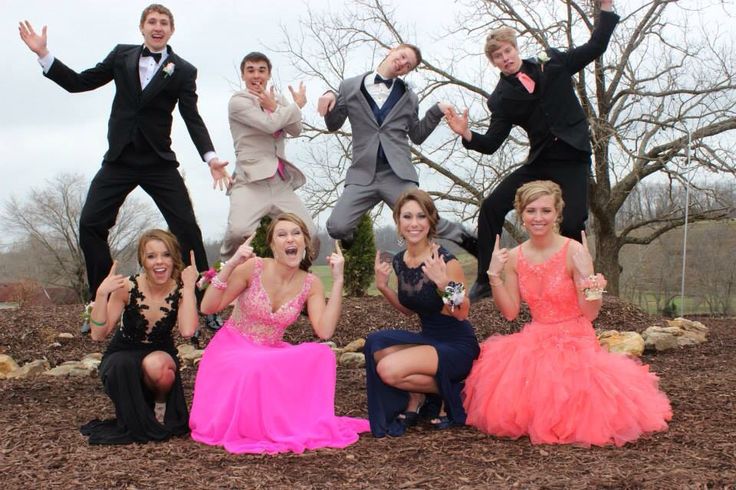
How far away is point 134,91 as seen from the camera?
5.31 meters

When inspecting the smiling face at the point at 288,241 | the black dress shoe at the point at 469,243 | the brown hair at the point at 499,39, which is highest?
the brown hair at the point at 499,39

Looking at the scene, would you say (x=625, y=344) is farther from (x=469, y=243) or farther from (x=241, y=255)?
(x=241, y=255)

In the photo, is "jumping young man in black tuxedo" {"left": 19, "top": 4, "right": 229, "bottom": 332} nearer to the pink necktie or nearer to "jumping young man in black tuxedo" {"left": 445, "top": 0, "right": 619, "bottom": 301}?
"jumping young man in black tuxedo" {"left": 445, "top": 0, "right": 619, "bottom": 301}

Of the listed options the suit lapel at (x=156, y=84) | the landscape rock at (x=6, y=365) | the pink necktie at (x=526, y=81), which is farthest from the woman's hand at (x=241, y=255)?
the landscape rock at (x=6, y=365)

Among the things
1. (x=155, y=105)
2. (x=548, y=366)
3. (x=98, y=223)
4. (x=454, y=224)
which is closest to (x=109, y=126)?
(x=155, y=105)

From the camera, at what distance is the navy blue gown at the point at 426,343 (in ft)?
13.8

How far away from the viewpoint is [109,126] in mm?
5391

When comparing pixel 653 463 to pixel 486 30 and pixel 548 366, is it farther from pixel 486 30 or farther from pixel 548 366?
pixel 486 30

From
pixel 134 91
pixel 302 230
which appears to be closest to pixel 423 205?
pixel 302 230

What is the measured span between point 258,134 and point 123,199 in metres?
1.09

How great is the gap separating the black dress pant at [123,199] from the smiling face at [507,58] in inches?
95.8

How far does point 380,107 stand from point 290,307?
1.88m

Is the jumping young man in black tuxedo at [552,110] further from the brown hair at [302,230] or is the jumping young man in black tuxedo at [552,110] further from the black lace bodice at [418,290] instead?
the brown hair at [302,230]

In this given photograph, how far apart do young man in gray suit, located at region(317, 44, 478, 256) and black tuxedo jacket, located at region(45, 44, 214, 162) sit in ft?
3.46
